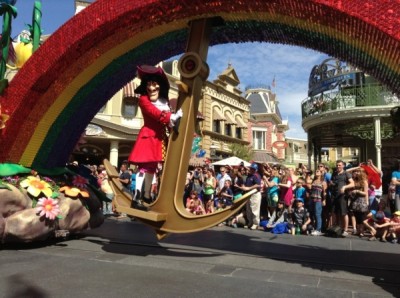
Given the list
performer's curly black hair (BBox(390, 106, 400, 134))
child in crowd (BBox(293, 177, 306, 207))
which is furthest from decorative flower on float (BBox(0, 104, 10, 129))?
child in crowd (BBox(293, 177, 306, 207))

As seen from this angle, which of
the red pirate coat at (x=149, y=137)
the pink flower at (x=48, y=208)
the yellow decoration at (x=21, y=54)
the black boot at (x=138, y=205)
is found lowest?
the pink flower at (x=48, y=208)

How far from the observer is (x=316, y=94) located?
16641mm

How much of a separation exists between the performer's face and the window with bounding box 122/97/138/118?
17945 millimetres

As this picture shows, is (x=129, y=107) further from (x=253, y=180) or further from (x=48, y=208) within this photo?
(x=48, y=208)

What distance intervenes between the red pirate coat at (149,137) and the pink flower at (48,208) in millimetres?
1600

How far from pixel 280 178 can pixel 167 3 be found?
269 inches

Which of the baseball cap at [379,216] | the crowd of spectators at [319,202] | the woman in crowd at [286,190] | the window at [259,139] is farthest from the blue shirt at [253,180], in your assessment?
the window at [259,139]

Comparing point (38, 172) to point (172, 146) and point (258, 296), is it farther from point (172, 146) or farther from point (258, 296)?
point (258, 296)

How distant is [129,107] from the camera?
2311cm

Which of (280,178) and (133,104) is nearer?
(280,178)

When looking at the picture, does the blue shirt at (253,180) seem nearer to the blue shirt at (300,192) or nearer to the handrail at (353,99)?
the blue shirt at (300,192)

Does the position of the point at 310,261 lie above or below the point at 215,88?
below

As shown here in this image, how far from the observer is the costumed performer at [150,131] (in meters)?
5.18

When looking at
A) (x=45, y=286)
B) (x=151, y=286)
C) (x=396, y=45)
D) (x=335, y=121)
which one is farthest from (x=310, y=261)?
(x=335, y=121)
